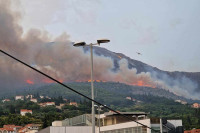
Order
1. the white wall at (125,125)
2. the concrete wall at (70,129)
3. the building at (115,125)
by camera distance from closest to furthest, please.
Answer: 1. the white wall at (125,125)
2. the building at (115,125)
3. the concrete wall at (70,129)

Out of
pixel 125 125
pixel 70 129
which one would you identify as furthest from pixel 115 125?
pixel 70 129

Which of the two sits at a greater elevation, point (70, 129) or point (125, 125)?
point (125, 125)

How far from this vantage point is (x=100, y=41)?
1200 inches

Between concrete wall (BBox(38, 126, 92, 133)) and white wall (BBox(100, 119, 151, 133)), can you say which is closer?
white wall (BBox(100, 119, 151, 133))

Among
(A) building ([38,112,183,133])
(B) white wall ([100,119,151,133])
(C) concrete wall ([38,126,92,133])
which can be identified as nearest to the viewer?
(B) white wall ([100,119,151,133])

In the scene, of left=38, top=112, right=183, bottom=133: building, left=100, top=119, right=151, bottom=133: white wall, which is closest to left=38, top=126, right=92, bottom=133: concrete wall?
left=38, top=112, right=183, bottom=133: building

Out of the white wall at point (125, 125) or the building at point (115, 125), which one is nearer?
the white wall at point (125, 125)

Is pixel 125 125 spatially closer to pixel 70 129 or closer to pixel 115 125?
pixel 115 125

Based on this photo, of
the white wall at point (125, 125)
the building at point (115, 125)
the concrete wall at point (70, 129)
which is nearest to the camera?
the white wall at point (125, 125)

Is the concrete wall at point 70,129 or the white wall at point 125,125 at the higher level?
the white wall at point 125,125

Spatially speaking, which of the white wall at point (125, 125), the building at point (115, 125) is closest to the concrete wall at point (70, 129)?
the building at point (115, 125)

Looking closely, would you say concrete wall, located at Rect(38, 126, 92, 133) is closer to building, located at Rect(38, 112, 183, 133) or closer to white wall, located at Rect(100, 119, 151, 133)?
building, located at Rect(38, 112, 183, 133)

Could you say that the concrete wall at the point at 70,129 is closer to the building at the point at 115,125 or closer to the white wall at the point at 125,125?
the building at the point at 115,125

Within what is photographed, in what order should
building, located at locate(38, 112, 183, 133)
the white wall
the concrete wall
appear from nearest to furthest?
the white wall, building, located at locate(38, 112, 183, 133), the concrete wall
